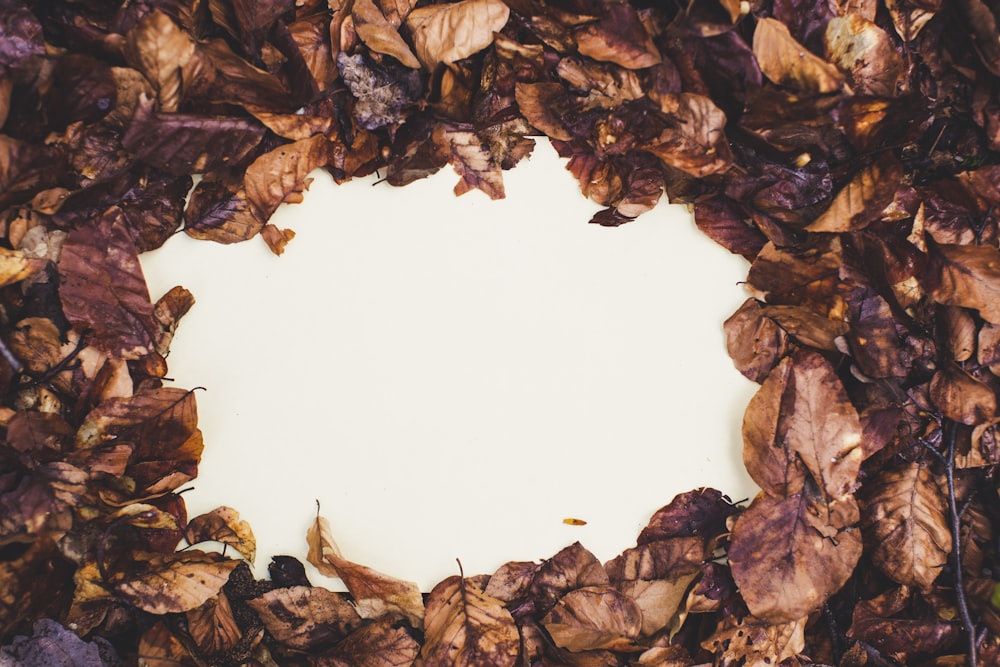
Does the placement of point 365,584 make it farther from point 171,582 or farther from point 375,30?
point 375,30

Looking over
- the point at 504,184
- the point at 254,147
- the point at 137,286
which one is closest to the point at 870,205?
the point at 504,184

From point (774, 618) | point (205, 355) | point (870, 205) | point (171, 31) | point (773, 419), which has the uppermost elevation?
point (171, 31)

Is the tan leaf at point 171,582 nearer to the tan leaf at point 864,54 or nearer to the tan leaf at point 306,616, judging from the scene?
the tan leaf at point 306,616

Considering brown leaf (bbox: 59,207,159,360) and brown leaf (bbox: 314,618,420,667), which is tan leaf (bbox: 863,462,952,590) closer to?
brown leaf (bbox: 314,618,420,667)

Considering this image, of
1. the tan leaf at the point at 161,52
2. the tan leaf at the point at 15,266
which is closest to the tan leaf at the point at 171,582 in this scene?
the tan leaf at the point at 15,266

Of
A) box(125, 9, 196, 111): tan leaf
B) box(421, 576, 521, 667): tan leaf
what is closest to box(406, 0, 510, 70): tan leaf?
box(125, 9, 196, 111): tan leaf

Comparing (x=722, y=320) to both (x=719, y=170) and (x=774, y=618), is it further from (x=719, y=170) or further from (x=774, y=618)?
(x=774, y=618)
